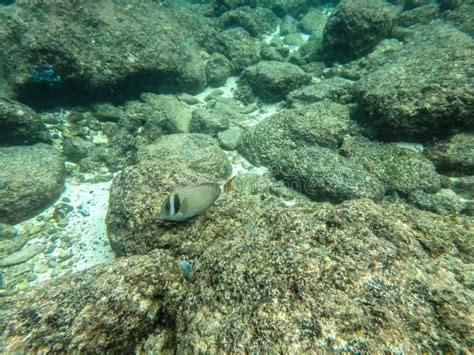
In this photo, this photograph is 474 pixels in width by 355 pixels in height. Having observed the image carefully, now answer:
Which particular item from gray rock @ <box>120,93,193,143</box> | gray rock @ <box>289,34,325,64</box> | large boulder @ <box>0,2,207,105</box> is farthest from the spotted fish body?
gray rock @ <box>289,34,325,64</box>

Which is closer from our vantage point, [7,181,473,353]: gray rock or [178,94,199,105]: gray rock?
[7,181,473,353]: gray rock

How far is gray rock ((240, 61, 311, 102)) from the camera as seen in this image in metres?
6.98

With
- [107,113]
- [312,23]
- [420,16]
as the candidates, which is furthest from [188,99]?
[420,16]

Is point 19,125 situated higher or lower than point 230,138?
lower

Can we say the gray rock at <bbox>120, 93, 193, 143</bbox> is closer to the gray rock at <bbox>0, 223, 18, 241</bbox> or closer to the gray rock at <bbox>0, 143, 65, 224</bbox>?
the gray rock at <bbox>0, 143, 65, 224</bbox>

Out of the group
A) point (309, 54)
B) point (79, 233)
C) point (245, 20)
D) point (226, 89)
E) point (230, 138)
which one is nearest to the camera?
point (79, 233)

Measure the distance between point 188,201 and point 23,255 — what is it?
3165 millimetres

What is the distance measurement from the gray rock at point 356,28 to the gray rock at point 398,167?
437cm

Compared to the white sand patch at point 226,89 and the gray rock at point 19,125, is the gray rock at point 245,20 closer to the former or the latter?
the white sand patch at point 226,89

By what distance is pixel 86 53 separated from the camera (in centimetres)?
602

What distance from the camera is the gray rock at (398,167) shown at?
4.42 meters

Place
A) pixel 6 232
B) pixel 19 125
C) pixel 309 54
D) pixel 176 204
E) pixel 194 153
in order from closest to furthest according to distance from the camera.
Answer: pixel 176 204, pixel 6 232, pixel 194 153, pixel 19 125, pixel 309 54

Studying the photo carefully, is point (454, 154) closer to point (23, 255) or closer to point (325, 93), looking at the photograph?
point (325, 93)

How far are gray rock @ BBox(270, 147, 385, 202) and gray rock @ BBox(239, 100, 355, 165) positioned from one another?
1.57ft
